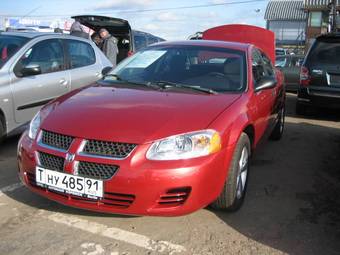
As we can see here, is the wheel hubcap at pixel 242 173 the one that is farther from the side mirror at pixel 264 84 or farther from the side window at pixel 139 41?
the side window at pixel 139 41

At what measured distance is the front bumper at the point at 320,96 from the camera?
8.31 m

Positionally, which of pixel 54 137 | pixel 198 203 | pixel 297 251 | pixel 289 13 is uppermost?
pixel 54 137

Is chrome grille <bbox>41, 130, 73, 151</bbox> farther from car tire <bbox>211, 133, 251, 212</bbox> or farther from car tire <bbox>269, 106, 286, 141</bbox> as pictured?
car tire <bbox>269, 106, 286, 141</bbox>

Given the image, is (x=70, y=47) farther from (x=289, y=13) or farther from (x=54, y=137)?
(x=289, y=13)

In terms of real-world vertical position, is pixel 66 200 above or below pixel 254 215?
above

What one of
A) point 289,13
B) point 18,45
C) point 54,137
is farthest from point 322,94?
point 289,13

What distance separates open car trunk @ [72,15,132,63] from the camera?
11120mm

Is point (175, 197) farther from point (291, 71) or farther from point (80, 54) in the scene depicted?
point (291, 71)

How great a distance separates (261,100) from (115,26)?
772cm

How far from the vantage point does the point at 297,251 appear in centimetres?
325

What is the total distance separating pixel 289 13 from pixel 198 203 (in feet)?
Result: 189

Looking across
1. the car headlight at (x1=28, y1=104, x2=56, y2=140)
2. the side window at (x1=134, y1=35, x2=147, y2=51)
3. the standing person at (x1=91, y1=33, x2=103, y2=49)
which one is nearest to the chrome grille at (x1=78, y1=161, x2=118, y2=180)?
the car headlight at (x1=28, y1=104, x2=56, y2=140)

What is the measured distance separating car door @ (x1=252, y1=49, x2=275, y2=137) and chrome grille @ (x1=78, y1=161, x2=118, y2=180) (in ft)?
5.86

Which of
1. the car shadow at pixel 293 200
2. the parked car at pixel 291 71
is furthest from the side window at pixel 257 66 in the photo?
the parked car at pixel 291 71
